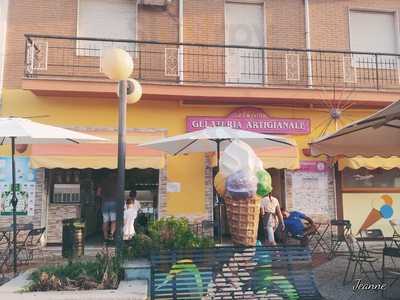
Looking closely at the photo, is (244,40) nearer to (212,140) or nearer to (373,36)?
(373,36)

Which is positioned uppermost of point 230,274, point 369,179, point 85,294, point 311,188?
point 369,179

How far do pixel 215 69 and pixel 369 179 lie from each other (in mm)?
5470

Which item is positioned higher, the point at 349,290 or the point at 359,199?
the point at 359,199

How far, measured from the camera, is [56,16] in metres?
11.8

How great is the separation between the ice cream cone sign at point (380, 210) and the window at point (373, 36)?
4049 mm

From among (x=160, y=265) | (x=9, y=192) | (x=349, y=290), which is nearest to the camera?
(x=160, y=265)

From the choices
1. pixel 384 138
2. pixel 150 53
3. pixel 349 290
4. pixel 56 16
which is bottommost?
pixel 349 290

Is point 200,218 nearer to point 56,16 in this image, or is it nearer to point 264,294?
point 264,294

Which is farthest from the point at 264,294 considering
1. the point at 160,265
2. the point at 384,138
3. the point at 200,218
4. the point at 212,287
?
the point at 200,218

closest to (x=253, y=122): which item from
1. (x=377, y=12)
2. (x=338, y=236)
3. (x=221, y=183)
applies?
(x=338, y=236)

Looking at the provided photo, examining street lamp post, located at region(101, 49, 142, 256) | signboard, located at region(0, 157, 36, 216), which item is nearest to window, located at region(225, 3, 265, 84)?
street lamp post, located at region(101, 49, 142, 256)

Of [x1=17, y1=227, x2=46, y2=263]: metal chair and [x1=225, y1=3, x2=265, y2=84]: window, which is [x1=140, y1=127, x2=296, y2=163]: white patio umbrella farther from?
[x1=225, y1=3, x2=265, y2=84]: window

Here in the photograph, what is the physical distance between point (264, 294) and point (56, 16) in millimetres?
9603

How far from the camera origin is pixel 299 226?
10570mm
